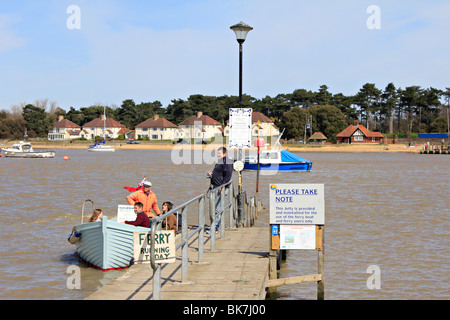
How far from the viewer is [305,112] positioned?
440ft

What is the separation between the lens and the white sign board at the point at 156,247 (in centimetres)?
777

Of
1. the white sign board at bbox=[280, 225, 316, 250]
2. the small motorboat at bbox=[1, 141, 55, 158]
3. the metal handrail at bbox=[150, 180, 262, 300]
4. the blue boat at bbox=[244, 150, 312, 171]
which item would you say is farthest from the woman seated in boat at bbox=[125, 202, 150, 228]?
the small motorboat at bbox=[1, 141, 55, 158]

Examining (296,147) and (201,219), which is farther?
(296,147)

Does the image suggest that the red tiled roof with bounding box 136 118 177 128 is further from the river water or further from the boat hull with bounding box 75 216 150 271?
the boat hull with bounding box 75 216 150 271

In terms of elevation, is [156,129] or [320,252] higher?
[156,129]

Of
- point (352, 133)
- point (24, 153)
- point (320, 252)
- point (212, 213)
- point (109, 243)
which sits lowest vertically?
point (24, 153)

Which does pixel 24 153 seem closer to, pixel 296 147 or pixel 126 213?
pixel 296 147

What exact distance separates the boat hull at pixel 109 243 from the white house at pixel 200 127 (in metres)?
140

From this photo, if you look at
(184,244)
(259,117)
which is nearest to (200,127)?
(259,117)

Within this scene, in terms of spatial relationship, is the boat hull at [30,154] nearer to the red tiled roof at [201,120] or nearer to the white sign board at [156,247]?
the red tiled roof at [201,120]

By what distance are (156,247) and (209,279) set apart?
2.19 m

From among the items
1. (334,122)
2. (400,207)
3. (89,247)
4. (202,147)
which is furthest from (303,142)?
(89,247)

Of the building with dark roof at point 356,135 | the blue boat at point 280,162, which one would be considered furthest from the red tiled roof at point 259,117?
the blue boat at point 280,162

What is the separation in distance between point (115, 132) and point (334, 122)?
63.4 metres
